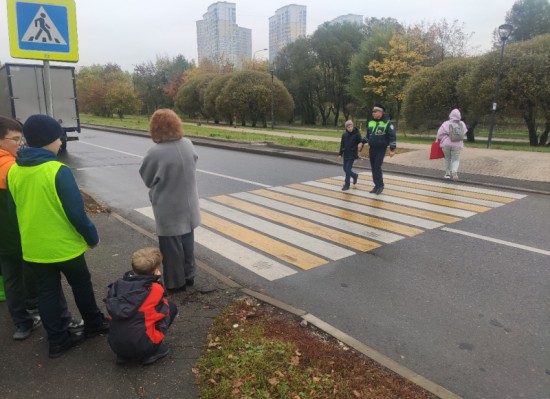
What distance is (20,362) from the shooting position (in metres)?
3.19

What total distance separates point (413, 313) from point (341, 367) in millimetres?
1282

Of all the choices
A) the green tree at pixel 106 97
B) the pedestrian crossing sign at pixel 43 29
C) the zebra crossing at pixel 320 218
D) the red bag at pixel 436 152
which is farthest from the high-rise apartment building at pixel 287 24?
the pedestrian crossing sign at pixel 43 29

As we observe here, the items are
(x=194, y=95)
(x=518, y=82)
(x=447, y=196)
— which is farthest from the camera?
(x=194, y=95)

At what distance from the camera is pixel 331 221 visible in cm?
709

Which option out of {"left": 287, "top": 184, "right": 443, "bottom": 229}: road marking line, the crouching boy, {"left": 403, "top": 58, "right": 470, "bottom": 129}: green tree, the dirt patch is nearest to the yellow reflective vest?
the crouching boy

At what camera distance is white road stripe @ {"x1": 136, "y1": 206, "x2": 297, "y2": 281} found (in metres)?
5.02

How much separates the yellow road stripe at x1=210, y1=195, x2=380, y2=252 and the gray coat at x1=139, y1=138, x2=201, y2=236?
2619mm

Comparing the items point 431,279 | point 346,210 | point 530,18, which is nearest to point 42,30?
point 346,210

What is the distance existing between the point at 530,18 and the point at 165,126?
57.3 meters

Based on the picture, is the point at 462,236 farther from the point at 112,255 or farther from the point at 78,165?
the point at 78,165

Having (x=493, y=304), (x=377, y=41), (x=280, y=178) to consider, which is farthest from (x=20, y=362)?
(x=377, y=41)

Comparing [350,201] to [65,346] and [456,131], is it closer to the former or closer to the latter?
[456,131]

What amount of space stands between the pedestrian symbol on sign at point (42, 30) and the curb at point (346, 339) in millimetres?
Result: 3709

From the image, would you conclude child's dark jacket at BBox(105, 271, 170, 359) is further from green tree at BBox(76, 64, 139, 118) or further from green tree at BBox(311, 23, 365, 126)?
green tree at BBox(76, 64, 139, 118)
